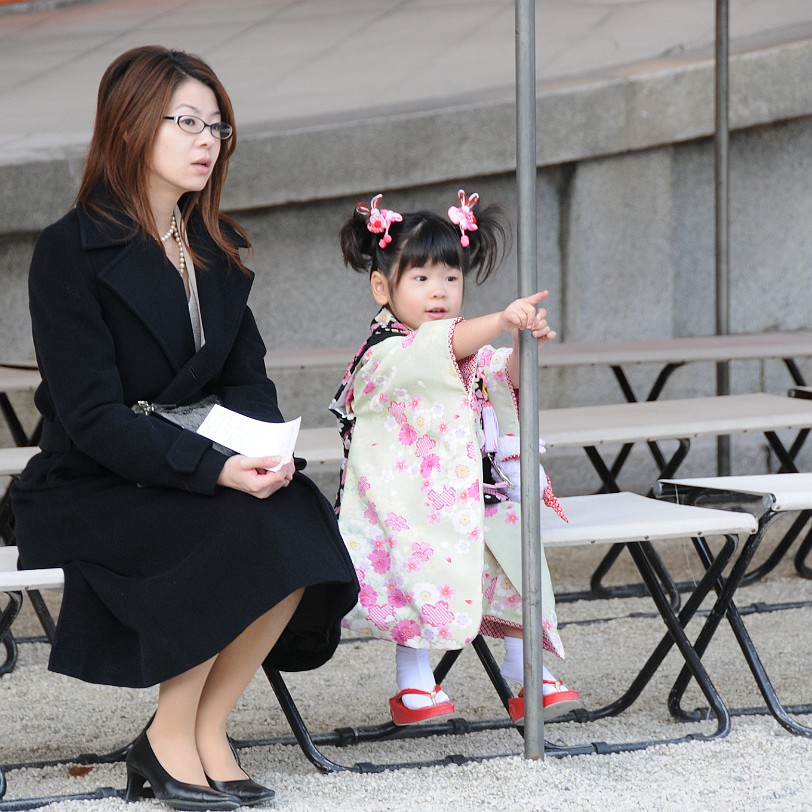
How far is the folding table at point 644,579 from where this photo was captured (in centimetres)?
274

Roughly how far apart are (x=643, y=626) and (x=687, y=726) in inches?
37.6

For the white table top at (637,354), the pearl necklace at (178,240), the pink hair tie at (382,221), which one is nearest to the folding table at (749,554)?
the pink hair tie at (382,221)

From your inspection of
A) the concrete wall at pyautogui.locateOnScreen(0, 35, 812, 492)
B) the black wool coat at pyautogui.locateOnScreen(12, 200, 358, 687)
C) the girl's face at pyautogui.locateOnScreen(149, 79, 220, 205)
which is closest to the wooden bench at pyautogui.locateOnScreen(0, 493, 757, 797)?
the black wool coat at pyautogui.locateOnScreen(12, 200, 358, 687)

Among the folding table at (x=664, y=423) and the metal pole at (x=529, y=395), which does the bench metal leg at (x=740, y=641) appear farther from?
the metal pole at (x=529, y=395)

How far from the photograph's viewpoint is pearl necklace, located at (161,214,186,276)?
2.71m

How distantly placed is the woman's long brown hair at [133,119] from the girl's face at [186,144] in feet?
0.04

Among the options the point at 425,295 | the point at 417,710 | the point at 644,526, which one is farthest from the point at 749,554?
the point at 425,295

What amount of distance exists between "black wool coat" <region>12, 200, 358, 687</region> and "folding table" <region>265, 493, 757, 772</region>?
324 mm

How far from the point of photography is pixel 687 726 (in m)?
3.01

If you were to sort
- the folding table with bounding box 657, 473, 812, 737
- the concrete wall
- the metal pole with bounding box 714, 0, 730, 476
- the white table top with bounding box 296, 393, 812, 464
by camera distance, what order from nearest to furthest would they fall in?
the folding table with bounding box 657, 473, 812, 737
the white table top with bounding box 296, 393, 812, 464
the metal pole with bounding box 714, 0, 730, 476
the concrete wall

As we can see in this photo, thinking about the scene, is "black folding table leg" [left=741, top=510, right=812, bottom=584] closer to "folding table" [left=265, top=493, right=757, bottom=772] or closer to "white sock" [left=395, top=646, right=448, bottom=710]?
"folding table" [left=265, top=493, right=757, bottom=772]

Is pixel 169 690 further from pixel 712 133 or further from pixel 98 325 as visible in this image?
pixel 712 133

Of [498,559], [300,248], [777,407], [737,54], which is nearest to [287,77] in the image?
[300,248]

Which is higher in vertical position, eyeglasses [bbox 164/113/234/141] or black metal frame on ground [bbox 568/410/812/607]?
eyeglasses [bbox 164/113/234/141]
